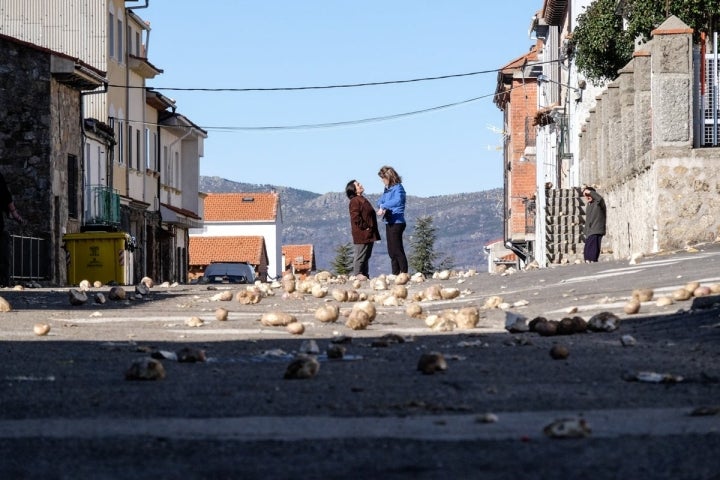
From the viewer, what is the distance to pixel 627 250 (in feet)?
83.3

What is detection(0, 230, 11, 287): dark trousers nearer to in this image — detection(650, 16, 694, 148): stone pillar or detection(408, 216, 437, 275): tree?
detection(650, 16, 694, 148): stone pillar

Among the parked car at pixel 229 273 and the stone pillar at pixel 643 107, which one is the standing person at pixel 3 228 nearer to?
the stone pillar at pixel 643 107

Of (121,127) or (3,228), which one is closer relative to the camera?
(3,228)

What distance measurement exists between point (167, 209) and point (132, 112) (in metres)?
7.03

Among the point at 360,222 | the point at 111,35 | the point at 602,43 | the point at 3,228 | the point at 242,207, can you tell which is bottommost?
the point at 3,228

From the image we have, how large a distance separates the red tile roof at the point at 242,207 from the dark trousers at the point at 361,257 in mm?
107461

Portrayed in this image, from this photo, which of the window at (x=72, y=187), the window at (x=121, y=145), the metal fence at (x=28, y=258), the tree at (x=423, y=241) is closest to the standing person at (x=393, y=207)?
the metal fence at (x=28, y=258)

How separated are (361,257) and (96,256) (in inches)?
472

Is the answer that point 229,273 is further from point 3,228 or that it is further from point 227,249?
point 227,249

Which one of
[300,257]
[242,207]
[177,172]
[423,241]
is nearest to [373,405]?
[177,172]

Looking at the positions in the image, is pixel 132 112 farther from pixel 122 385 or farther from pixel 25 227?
pixel 122 385

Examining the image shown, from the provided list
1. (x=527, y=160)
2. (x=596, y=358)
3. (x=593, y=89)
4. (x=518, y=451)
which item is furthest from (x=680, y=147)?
(x=527, y=160)

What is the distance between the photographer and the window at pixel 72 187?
36031mm

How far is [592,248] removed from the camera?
84.1 feet
